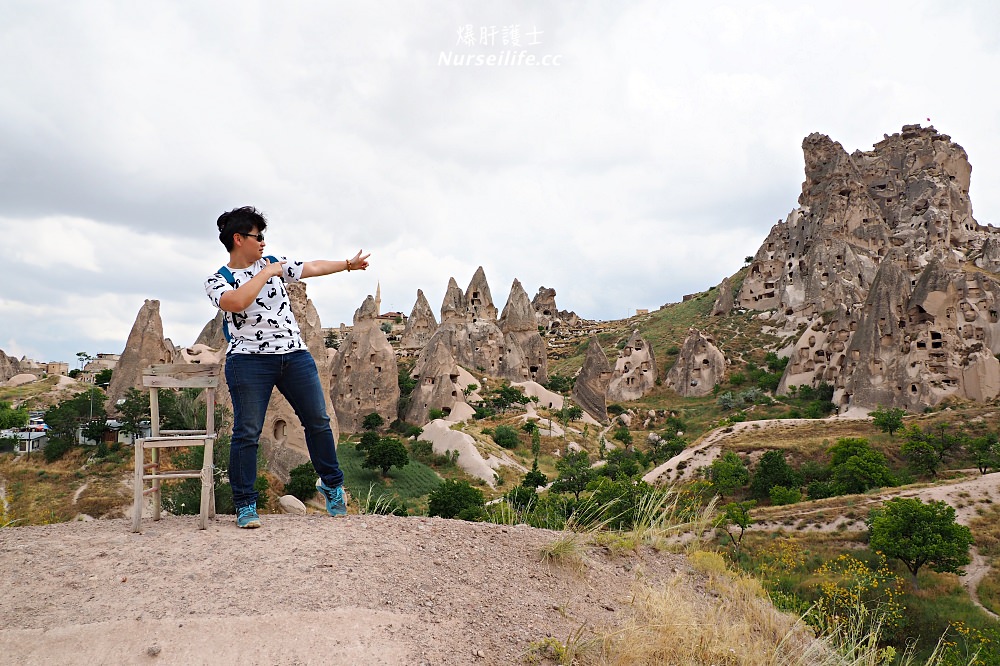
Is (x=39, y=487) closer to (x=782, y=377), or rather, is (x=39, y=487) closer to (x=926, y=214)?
(x=782, y=377)

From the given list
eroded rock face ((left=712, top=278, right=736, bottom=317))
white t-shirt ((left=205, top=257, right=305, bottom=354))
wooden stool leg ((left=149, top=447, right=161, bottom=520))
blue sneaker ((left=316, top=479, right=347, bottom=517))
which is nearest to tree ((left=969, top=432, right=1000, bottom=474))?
blue sneaker ((left=316, top=479, right=347, bottom=517))

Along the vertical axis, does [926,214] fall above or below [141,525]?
above

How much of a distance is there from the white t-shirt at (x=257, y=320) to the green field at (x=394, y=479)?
49.6ft

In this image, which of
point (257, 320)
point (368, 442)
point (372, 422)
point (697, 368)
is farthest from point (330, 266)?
point (697, 368)

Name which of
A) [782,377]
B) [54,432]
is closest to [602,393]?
[782,377]

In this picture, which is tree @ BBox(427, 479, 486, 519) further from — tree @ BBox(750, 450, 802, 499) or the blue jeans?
tree @ BBox(750, 450, 802, 499)

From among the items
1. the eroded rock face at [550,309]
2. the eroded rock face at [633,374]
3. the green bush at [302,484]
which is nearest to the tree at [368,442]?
the green bush at [302,484]

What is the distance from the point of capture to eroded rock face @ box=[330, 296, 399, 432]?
31156 mm

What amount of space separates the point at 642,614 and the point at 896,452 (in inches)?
777

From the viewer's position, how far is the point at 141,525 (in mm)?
3936

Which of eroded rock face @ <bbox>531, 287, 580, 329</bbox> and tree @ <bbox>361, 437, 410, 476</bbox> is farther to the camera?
eroded rock face @ <bbox>531, 287, 580, 329</bbox>

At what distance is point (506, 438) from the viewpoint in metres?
26.4

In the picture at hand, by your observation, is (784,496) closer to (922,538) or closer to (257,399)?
(922,538)

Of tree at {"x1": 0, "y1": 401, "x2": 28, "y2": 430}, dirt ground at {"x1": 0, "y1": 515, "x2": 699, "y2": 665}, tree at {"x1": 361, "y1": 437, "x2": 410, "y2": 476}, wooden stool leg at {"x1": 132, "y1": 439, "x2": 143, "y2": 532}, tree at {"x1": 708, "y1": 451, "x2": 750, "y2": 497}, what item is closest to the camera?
dirt ground at {"x1": 0, "y1": 515, "x2": 699, "y2": 665}
